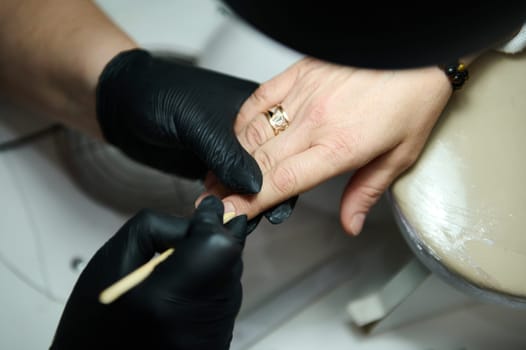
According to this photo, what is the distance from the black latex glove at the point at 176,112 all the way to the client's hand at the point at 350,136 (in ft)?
0.12

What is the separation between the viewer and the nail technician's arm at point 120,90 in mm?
698

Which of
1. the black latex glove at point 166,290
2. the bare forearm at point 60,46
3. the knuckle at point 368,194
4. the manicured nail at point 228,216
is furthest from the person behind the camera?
the bare forearm at point 60,46

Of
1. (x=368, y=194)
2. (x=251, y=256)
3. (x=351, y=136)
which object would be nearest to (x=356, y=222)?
(x=368, y=194)

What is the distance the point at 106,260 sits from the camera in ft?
1.91

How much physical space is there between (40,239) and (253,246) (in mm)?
480

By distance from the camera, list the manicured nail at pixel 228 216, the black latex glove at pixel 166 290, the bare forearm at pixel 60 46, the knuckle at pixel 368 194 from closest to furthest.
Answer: the black latex glove at pixel 166 290 < the manicured nail at pixel 228 216 < the knuckle at pixel 368 194 < the bare forearm at pixel 60 46

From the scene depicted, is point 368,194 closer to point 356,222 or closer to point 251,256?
point 356,222

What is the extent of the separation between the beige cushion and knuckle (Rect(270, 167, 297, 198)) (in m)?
0.17

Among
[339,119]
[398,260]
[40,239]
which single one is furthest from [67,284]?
[398,260]

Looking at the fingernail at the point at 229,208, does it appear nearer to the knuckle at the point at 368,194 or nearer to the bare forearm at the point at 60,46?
the knuckle at the point at 368,194

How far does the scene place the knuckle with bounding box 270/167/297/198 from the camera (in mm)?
651

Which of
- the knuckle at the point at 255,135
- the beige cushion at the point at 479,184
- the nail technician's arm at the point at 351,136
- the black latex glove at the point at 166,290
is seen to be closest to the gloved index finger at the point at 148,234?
the black latex glove at the point at 166,290

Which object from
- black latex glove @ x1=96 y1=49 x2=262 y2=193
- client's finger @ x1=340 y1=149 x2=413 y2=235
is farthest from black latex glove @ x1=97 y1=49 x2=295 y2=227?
client's finger @ x1=340 y1=149 x2=413 y2=235

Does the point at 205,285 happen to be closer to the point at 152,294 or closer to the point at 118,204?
the point at 152,294
